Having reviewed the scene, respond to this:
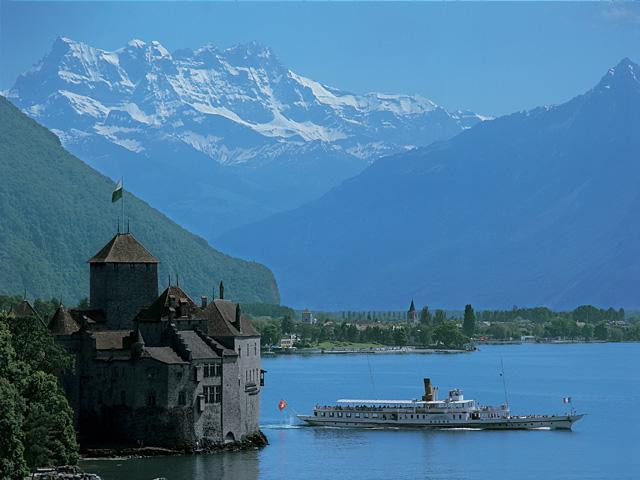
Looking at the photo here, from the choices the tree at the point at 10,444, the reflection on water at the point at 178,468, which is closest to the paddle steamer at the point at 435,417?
the reflection on water at the point at 178,468

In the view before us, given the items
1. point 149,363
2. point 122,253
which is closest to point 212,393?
point 149,363

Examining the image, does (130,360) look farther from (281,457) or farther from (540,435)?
(540,435)

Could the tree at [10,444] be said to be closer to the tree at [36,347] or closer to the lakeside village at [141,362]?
the tree at [36,347]

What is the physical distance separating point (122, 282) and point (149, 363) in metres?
10.8

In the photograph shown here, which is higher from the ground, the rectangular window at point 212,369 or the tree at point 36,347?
the tree at point 36,347

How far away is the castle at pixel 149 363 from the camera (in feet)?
397

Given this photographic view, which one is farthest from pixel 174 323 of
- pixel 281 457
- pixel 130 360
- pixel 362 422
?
pixel 362 422

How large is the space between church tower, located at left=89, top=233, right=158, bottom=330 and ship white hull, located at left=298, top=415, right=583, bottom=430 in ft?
125

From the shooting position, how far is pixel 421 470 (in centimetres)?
12656

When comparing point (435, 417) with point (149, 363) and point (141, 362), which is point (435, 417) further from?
point (141, 362)

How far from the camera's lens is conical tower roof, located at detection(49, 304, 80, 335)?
12462 centimetres

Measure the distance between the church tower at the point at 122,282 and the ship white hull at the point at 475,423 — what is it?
3807 centimetres

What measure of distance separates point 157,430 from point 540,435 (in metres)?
45.9

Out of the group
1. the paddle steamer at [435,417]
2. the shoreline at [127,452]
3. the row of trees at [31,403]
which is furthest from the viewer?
the paddle steamer at [435,417]
